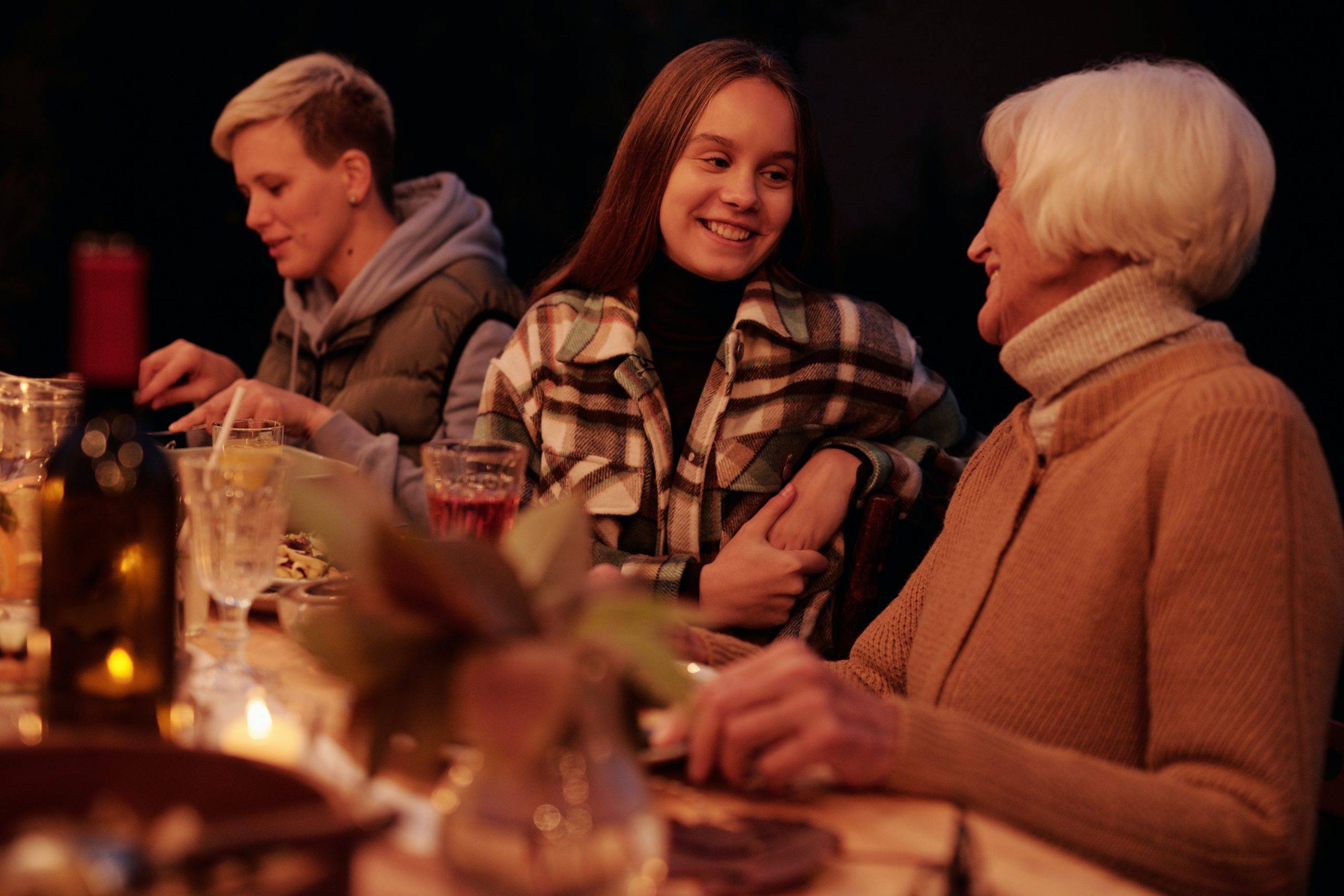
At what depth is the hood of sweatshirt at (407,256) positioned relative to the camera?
9.93ft

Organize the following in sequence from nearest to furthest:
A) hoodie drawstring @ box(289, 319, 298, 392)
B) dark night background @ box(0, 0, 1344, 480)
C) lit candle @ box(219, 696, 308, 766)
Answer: lit candle @ box(219, 696, 308, 766) → dark night background @ box(0, 0, 1344, 480) → hoodie drawstring @ box(289, 319, 298, 392)

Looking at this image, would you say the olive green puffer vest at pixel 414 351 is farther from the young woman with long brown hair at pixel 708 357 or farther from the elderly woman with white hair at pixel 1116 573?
the elderly woman with white hair at pixel 1116 573

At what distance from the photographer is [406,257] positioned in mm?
3057

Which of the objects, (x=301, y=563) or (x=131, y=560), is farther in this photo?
(x=301, y=563)

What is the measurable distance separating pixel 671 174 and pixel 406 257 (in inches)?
43.1

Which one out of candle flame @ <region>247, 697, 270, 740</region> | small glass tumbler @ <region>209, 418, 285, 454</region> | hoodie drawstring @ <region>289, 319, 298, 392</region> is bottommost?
hoodie drawstring @ <region>289, 319, 298, 392</region>

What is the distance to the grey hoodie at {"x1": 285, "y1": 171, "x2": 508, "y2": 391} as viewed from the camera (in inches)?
119

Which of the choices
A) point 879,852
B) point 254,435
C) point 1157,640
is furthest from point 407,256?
point 879,852

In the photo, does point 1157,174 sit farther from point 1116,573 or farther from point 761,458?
point 761,458

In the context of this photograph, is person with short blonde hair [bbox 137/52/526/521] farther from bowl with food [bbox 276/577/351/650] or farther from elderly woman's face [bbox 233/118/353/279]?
bowl with food [bbox 276/577/351/650]

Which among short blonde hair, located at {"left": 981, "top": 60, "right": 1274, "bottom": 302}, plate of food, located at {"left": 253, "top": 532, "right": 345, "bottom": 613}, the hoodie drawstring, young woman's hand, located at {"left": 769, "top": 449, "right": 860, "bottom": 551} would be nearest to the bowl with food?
plate of food, located at {"left": 253, "top": 532, "right": 345, "bottom": 613}

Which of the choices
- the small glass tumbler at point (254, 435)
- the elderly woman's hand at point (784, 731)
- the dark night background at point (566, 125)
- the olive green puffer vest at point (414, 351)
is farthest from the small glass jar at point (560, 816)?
the olive green puffer vest at point (414, 351)

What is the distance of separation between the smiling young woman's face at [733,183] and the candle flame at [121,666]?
1.33 metres

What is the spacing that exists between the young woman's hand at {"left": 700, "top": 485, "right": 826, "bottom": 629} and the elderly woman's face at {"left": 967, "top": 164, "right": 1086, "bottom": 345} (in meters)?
0.55
